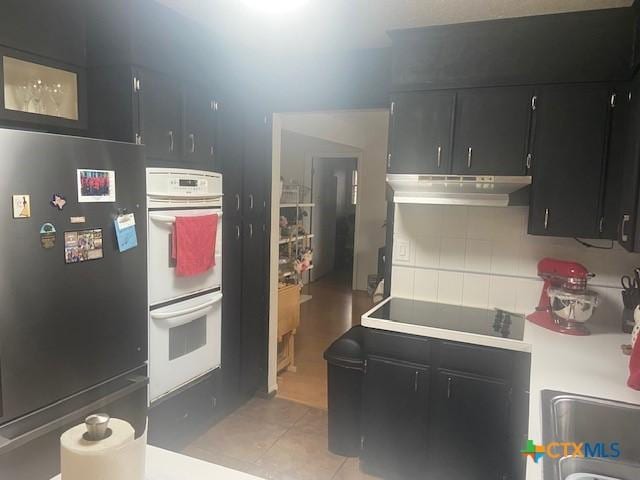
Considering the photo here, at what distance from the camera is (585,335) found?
2.23 meters

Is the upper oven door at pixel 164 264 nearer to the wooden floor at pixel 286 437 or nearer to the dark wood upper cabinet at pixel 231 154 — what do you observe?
the dark wood upper cabinet at pixel 231 154

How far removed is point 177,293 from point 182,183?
60 centimetres

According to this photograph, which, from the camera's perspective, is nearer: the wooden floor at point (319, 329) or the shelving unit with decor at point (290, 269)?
the wooden floor at point (319, 329)

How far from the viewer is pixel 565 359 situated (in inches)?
73.4

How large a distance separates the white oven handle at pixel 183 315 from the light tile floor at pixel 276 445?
0.80 metres

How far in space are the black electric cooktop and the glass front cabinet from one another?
1836mm

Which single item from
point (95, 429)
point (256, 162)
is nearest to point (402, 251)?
point (256, 162)

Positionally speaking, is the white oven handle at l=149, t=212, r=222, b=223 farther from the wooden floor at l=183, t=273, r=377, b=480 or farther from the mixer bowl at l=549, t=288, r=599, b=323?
the mixer bowl at l=549, t=288, r=599, b=323

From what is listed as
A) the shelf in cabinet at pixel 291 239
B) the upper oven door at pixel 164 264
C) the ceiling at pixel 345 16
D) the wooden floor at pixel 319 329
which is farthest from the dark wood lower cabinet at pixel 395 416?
the shelf in cabinet at pixel 291 239

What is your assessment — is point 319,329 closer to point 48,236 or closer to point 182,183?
point 182,183

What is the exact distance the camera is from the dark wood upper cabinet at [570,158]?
7.32ft

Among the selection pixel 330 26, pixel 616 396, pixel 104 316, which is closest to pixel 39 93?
pixel 104 316

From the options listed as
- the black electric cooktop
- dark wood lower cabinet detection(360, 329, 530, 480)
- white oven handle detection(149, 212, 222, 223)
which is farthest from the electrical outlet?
white oven handle detection(149, 212, 222, 223)

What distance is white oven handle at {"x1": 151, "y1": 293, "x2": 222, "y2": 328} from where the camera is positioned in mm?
2416
